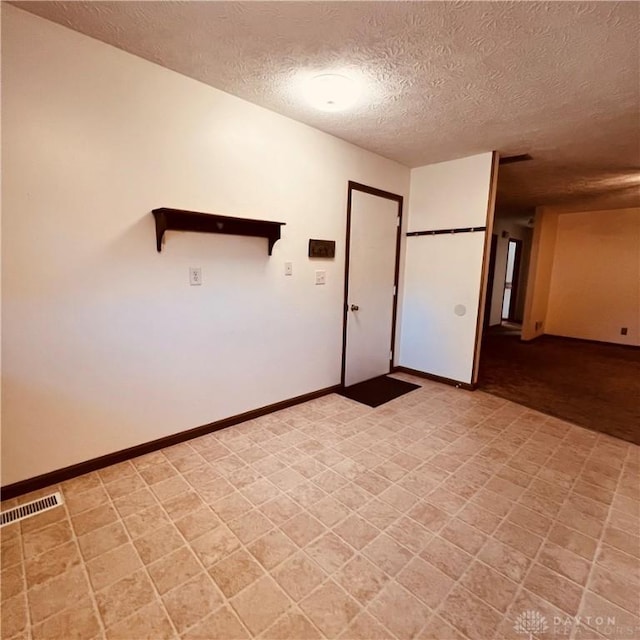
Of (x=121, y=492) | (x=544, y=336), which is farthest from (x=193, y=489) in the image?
(x=544, y=336)

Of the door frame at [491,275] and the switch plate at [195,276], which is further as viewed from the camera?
the door frame at [491,275]

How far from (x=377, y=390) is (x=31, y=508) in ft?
9.46

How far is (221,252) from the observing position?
2580 millimetres

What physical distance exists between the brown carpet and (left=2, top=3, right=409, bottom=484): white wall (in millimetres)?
2756

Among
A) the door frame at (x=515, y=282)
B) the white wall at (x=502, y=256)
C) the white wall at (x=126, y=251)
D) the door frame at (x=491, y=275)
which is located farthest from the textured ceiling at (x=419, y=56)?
the door frame at (x=515, y=282)

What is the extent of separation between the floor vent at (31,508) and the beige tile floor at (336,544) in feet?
0.19

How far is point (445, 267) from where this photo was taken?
3939mm

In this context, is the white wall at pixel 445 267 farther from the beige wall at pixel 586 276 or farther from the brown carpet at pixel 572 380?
the beige wall at pixel 586 276

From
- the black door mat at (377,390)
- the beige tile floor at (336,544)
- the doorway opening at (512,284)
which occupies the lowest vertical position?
the beige tile floor at (336,544)

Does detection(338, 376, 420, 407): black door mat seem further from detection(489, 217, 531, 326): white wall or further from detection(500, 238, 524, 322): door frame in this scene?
detection(500, 238, 524, 322): door frame

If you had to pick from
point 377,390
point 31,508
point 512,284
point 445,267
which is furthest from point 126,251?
point 512,284

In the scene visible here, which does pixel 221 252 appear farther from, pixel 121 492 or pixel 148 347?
pixel 121 492

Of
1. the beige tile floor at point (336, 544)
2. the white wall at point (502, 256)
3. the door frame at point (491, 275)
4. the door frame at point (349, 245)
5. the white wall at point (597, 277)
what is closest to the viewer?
the beige tile floor at point (336, 544)

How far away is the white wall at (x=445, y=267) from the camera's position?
3.66m
